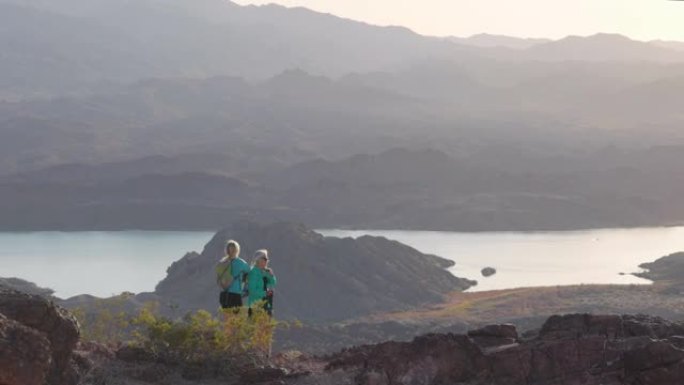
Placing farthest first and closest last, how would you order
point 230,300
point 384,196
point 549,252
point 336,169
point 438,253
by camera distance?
point 336,169 < point 384,196 < point 549,252 < point 438,253 < point 230,300

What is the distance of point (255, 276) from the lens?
10680 mm

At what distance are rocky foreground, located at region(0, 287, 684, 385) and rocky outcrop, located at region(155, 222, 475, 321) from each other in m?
38.5

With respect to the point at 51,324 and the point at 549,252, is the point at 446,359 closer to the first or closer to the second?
the point at 51,324

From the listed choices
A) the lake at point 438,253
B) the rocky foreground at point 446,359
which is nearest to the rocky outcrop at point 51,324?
the rocky foreground at point 446,359

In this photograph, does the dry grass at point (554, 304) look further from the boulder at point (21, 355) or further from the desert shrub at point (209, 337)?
the boulder at point (21, 355)

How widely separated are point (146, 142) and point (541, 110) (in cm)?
7025

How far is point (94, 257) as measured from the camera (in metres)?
77.4

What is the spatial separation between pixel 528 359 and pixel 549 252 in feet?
228

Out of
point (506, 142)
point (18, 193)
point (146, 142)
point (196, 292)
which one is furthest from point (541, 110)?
point (196, 292)

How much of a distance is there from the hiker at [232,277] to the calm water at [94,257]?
155 ft

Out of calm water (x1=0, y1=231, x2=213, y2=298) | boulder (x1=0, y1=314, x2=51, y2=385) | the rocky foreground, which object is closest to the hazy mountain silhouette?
calm water (x1=0, y1=231, x2=213, y2=298)

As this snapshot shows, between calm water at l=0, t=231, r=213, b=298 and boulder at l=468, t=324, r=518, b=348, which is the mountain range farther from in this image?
boulder at l=468, t=324, r=518, b=348

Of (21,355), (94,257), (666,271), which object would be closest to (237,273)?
(21,355)

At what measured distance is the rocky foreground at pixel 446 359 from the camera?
8406mm
